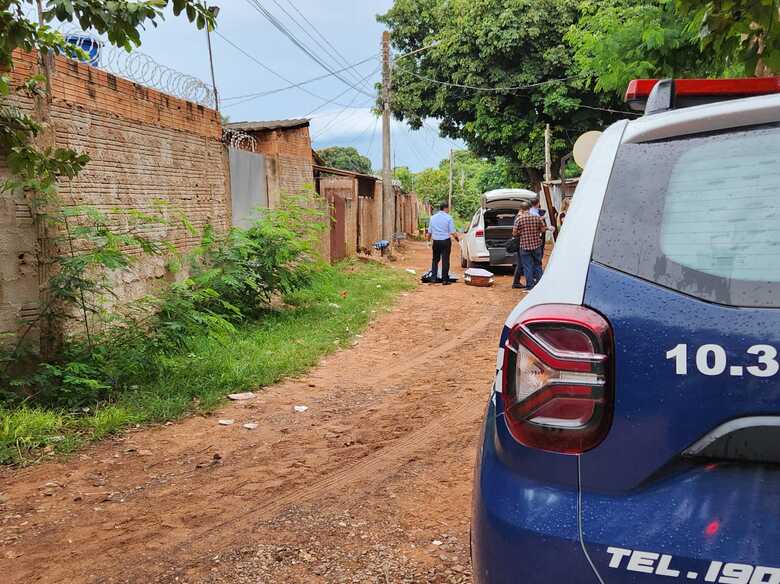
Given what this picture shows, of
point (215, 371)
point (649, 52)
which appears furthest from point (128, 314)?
point (649, 52)

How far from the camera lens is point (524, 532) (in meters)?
1.35

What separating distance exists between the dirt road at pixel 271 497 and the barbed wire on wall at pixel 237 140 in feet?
18.2

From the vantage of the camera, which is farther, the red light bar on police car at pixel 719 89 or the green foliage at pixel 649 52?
the green foliage at pixel 649 52

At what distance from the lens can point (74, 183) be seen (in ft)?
18.8

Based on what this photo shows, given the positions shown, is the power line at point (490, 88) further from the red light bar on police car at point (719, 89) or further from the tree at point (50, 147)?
the red light bar on police car at point (719, 89)

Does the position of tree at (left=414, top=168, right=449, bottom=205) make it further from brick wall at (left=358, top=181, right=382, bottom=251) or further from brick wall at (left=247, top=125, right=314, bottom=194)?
brick wall at (left=247, top=125, right=314, bottom=194)

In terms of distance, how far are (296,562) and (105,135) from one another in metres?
5.10

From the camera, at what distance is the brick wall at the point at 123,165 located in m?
4.91

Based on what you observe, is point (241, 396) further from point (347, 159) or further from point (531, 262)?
point (347, 159)

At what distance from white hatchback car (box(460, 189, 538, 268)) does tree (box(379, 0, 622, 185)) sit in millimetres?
6445

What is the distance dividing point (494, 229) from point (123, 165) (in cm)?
933

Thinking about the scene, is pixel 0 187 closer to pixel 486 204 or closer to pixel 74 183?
pixel 74 183

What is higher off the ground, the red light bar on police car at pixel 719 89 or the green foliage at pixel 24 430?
the red light bar on police car at pixel 719 89

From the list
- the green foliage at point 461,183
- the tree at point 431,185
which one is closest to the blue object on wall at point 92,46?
the green foliage at point 461,183
